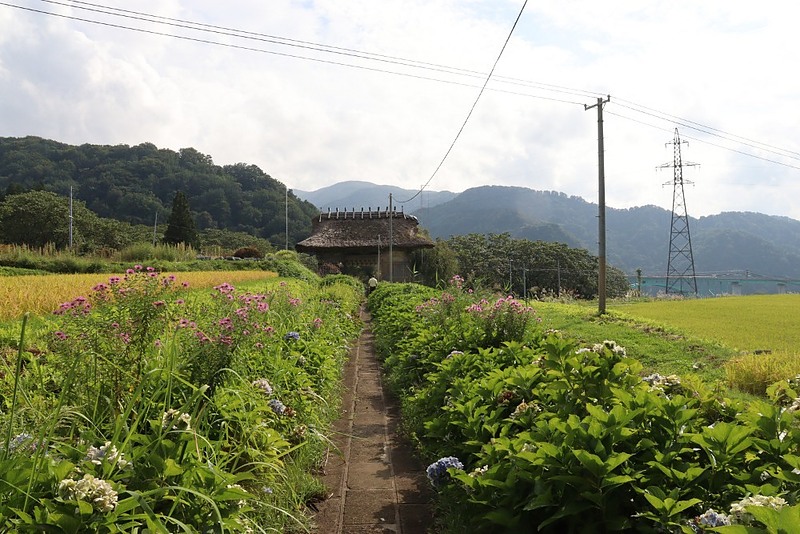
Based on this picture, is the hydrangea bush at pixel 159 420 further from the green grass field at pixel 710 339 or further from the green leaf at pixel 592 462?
the green grass field at pixel 710 339

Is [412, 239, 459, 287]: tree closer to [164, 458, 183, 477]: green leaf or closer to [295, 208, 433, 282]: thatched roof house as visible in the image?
[295, 208, 433, 282]: thatched roof house

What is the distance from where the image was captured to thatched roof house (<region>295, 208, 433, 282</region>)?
33250 mm

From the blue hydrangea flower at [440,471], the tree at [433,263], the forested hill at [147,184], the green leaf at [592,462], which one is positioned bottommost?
the blue hydrangea flower at [440,471]

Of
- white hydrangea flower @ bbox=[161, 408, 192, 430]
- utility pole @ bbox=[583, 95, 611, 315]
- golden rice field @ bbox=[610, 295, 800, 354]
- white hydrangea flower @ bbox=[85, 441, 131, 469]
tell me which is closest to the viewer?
white hydrangea flower @ bbox=[85, 441, 131, 469]

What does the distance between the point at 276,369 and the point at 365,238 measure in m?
30.2

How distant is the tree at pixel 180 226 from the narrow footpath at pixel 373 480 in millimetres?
41561

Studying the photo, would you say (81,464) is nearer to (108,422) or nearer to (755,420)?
(108,422)

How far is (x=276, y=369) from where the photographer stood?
4.12 m

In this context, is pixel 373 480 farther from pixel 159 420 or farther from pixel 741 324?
pixel 741 324

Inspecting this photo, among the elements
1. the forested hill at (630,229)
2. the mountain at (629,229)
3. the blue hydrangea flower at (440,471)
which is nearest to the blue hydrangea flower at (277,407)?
the blue hydrangea flower at (440,471)

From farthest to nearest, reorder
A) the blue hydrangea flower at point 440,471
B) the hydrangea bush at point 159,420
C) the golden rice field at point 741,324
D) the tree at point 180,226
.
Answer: the tree at point 180,226
the golden rice field at point 741,324
the blue hydrangea flower at point 440,471
the hydrangea bush at point 159,420

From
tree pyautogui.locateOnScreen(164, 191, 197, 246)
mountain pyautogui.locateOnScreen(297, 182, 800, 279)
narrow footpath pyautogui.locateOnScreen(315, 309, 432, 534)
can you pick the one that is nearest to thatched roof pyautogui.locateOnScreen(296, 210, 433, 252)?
tree pyautogui.locateOnScreen(164, 191, 197, 246)

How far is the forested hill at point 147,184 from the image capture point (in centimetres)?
5606

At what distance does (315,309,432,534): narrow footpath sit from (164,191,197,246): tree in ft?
136
